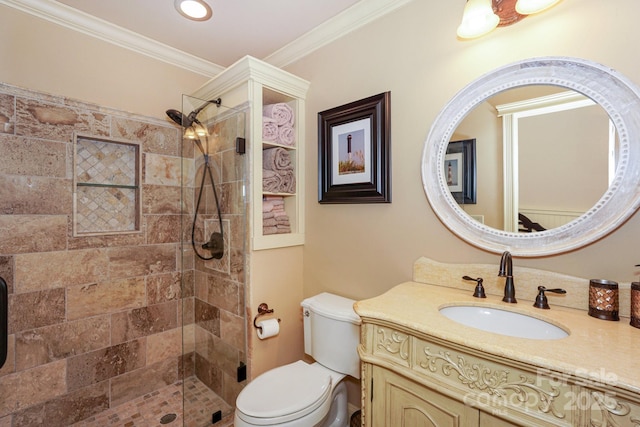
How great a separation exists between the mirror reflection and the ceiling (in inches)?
34.0

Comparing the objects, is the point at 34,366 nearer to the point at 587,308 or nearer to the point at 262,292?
the point at 262,292

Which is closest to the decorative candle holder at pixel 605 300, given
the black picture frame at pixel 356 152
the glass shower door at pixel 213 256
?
the black picture frame at pixel 356 152

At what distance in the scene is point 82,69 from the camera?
1839mm

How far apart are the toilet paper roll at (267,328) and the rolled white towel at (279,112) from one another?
1.36 metres

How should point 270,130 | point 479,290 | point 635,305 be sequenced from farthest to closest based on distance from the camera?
point 270,130 < point 479,290 < point 635,305

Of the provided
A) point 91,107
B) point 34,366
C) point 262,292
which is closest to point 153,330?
point 34,366

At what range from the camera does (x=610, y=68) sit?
1034 mm

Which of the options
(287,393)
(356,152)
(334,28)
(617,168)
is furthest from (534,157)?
(287,393)

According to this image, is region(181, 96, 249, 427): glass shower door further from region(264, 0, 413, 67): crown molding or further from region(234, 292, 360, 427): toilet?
region(264, 0, 413, 67): crown molding

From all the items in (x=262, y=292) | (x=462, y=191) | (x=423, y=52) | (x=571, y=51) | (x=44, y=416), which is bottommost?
(x=44, y=416)

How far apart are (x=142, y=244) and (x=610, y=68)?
8.95 feet

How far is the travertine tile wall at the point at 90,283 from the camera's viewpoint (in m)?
1.62

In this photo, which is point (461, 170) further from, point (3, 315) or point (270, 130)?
point (3, 315)

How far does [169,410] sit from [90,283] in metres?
1.03
